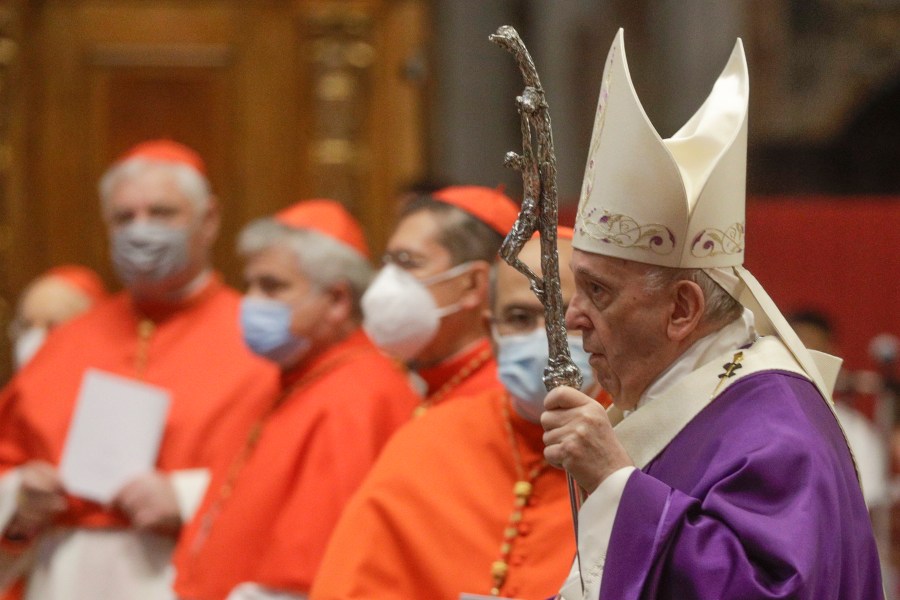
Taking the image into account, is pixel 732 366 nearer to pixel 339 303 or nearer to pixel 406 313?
pixel 406 313

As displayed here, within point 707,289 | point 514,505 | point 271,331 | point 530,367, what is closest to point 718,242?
point 707,289

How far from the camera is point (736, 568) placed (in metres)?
2.40

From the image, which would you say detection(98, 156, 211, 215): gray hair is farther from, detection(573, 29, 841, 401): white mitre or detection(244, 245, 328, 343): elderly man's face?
detection(573, 29, 841, 401): white mitre

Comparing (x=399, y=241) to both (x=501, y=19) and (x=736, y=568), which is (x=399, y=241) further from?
(x=501, y=19)

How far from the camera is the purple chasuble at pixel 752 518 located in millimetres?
2412

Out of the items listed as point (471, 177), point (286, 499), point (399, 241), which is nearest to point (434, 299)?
point (399, 241)

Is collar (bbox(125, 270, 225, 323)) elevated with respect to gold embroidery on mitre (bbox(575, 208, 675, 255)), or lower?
lower

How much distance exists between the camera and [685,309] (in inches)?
107

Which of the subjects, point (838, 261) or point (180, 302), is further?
point (838, 261)

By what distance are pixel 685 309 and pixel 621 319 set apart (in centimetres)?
13

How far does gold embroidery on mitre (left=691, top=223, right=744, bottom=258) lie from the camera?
2.71m

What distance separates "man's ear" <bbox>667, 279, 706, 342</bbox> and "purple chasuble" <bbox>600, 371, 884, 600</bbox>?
15 cm

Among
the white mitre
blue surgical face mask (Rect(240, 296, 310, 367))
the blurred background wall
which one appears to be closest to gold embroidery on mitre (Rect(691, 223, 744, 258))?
the white mitre

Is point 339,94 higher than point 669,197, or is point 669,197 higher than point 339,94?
point 669,197
